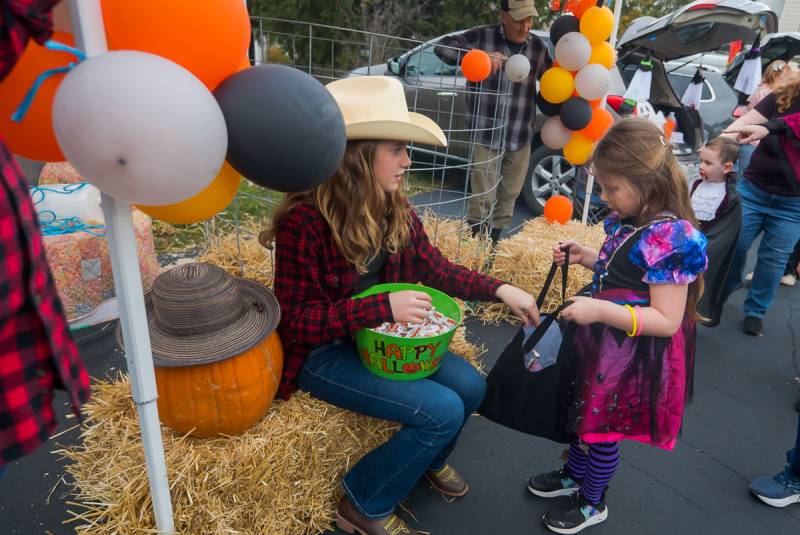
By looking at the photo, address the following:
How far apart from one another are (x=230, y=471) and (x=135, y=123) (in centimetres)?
124

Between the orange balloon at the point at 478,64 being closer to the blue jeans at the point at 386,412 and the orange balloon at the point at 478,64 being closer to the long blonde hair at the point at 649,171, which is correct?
the long blonde hair at the point at 649,171

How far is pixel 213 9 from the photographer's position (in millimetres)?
1197

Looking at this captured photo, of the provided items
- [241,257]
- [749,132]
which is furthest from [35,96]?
[749,132]

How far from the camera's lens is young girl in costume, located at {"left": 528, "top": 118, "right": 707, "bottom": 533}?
1773 millimetres

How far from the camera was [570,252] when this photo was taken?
89.0 inches

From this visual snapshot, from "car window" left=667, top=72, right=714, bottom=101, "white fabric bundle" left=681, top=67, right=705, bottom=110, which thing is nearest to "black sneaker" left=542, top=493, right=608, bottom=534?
"white fabric bundle" left=681, top=67, right=705, bottom=110

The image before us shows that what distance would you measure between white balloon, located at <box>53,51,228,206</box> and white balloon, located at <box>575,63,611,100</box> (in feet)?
10.8

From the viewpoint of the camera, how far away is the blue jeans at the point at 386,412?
190 centimetres

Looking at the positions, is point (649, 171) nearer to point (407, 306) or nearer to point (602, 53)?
point (407, 306)

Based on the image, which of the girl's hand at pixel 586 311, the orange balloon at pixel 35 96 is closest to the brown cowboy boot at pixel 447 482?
the girl's hand at pixel 586 311

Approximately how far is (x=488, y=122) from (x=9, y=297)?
4.05 m

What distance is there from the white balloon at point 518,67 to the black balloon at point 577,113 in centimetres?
47

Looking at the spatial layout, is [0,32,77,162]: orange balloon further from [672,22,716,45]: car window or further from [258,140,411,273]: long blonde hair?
[672,22,716,45]: car window

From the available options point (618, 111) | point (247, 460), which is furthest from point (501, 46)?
point (247, 460)
